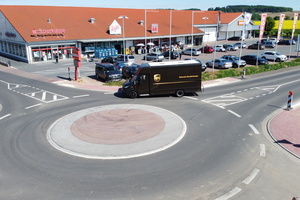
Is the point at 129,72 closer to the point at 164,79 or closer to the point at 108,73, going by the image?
the point at 108,73

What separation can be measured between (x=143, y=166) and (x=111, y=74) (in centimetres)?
1942

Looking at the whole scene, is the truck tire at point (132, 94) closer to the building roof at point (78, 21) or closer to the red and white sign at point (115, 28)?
the building roof at point (78, 21)

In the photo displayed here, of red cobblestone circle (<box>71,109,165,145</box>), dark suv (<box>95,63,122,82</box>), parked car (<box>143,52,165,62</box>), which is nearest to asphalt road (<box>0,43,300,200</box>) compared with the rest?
red cobblestone circle (<box>71,109,165,145</box>)

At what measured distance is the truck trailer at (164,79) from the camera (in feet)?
74.2

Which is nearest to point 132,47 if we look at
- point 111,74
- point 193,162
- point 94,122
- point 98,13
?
point 98,13

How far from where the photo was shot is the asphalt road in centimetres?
1020

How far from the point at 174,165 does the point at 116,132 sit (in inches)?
195

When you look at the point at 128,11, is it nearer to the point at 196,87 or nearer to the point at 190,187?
the point at 196,87

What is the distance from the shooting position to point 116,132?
51.9 feet

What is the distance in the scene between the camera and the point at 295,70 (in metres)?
37.5

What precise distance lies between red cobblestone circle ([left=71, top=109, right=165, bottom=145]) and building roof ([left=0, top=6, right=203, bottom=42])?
30.1m

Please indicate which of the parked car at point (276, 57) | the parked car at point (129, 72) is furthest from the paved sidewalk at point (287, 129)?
the parked car at point (276, 57)

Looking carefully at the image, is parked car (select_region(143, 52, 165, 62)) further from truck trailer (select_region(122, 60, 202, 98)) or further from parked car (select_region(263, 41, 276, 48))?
parked car (select_region(263, 41, 276, 48))

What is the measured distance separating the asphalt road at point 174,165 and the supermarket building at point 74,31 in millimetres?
25112
